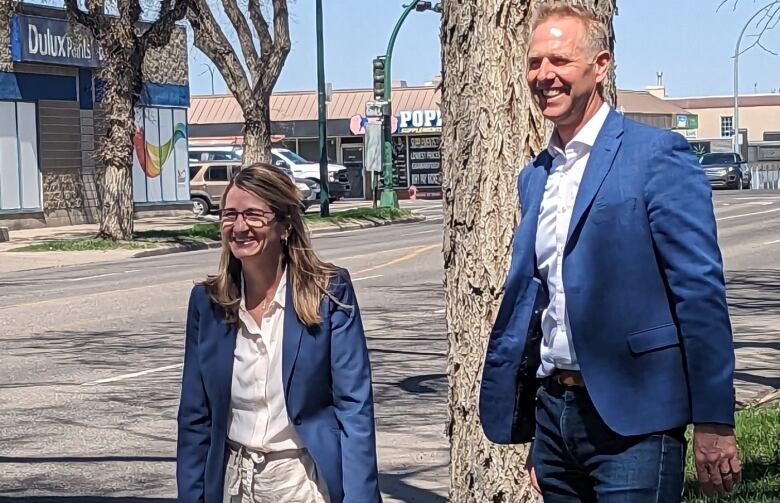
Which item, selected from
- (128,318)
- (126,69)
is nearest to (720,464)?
(128,318)

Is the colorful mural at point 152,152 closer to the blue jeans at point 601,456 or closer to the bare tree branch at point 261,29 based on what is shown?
the bare tree branch at point 261,29

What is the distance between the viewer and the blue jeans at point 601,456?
3299mm

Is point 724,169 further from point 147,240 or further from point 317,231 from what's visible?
point 147,240

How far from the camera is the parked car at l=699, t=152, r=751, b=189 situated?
170 ft

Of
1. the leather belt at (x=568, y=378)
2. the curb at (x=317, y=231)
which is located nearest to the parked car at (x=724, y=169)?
the curb at (x=317, y=231)

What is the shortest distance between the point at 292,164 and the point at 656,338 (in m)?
43.9

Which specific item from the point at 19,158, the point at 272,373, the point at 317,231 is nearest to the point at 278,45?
the point at 317,231

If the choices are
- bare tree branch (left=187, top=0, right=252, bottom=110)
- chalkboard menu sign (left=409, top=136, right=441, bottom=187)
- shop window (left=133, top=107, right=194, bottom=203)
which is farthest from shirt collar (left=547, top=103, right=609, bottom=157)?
chalkboard menu sign (left=409, top=136, right=441, bottom=187)

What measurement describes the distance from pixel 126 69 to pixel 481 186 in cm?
2376

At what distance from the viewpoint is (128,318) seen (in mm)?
15102

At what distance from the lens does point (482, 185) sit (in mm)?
4410

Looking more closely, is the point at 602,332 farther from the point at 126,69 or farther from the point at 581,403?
the point at 126,69

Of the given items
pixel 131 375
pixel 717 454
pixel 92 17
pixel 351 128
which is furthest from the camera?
pixel 351 128

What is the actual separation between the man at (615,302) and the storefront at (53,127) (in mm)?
29592
